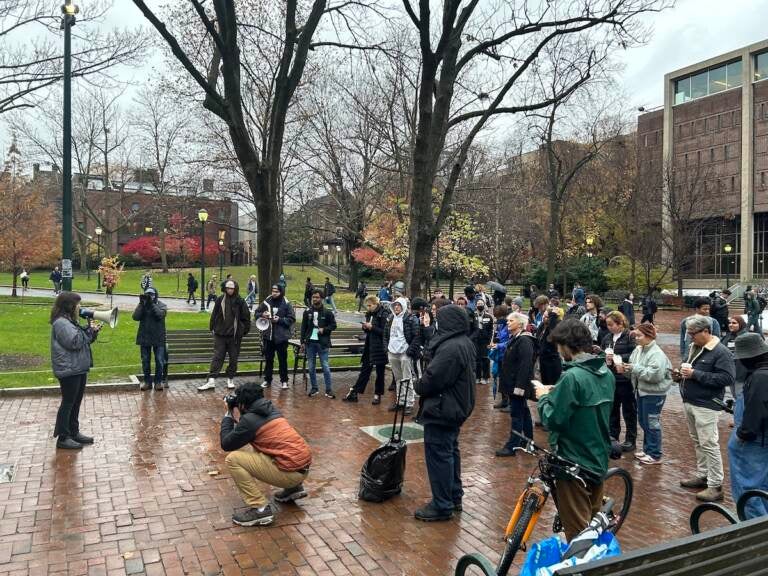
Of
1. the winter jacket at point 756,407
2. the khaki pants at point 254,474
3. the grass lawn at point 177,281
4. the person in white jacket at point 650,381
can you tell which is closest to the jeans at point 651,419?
the person in white jacket at point 650,381

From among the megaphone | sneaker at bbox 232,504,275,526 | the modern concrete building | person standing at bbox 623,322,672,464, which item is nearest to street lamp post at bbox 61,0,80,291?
the megaphone

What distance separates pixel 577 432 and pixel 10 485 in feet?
18.0

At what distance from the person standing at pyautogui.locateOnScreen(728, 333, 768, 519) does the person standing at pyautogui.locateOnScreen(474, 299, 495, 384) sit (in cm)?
714

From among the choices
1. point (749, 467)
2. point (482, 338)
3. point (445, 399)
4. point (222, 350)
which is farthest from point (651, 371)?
point (222, 350)

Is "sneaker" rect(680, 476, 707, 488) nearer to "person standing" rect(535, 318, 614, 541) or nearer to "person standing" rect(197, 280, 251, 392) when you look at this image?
"person standing" rect(535, 318, 614, 541)

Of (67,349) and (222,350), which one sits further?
(222,350)

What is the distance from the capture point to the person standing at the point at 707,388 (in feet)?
19.9

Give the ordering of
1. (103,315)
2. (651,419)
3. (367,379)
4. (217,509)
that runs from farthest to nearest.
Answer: (367,379) < (103,315) < (651,419) < (217,509)

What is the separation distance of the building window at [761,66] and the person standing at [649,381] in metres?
50.7

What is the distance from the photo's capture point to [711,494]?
6113 millimetres

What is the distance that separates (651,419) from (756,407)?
260cm

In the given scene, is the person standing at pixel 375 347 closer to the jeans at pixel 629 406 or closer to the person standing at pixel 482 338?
the person standing at pixel 482 338

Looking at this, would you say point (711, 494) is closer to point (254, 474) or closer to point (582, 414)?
point (582, 414)

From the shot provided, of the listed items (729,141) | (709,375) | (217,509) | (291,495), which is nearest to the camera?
(217,509)
